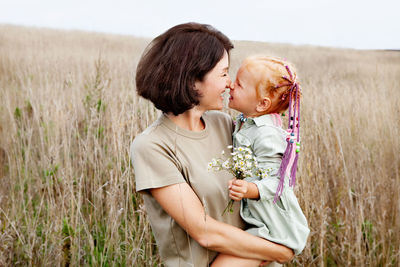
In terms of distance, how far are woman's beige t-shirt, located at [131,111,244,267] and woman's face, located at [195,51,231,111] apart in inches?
5.2

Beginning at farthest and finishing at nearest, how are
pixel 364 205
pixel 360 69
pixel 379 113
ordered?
pixel 360 69 < pixel 379 113 < pixel 364 205

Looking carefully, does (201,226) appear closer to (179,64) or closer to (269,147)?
(269,147)

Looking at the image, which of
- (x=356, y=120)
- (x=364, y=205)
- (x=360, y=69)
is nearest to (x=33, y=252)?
(x=364, y=205)

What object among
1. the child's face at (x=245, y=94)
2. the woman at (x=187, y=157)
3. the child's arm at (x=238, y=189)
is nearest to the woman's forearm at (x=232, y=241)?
the woman at (x=187, y=157)

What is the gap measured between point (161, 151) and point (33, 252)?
1587 millimetres

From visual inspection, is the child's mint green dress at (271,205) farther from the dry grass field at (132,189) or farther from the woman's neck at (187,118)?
the dry grass field at (132,189)

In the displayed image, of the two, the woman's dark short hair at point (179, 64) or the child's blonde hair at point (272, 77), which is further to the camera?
the child's blonde hair at point (272, 77)

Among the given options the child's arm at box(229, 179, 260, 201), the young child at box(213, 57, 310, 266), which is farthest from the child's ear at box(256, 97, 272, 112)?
the child's arm at box(229, 179, 260, 201)

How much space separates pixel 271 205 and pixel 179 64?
689 mm

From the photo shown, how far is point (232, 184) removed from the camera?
138 cm

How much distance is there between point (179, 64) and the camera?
1.50 meters

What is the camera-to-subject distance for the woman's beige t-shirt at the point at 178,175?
141cm

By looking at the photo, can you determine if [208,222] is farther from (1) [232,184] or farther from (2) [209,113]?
(2) [209,113]

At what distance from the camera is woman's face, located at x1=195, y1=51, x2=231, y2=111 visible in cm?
156
